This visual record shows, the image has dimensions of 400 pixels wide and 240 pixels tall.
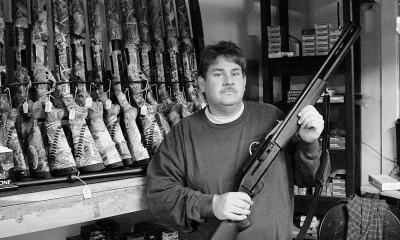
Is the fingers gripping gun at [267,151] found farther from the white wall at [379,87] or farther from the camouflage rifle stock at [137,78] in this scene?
the white wall at [379,87]

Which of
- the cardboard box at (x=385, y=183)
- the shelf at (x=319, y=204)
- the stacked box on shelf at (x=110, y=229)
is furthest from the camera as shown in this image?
the shelf at (x=319, y=204)

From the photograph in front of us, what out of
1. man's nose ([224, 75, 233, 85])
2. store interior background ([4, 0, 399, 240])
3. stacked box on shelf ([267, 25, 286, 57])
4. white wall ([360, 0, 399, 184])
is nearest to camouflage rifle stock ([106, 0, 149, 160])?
man's nose ([224, 75, 233, 85])

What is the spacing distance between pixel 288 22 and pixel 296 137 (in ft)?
6.30

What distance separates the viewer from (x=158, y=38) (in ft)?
7.64

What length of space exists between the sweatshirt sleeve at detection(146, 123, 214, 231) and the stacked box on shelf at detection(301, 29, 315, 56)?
1.40 meters

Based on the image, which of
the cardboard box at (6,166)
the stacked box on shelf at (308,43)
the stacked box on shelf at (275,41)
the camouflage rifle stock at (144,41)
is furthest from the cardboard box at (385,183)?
the cardboard box at (6,166)

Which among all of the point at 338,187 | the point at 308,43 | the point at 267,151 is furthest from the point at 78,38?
the point at 338,187

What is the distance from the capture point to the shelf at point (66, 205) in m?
1.55

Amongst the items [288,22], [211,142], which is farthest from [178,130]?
[288,22]

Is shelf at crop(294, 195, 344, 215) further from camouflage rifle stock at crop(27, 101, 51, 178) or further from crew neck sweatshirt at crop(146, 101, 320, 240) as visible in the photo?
camouflage rifle stock at crop(27, 101, 51, 178)

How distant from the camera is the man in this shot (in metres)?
1.70

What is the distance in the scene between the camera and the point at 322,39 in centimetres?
292

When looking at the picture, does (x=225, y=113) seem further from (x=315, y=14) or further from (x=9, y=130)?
(x=315, y=14)

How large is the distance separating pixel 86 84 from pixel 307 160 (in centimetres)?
100
